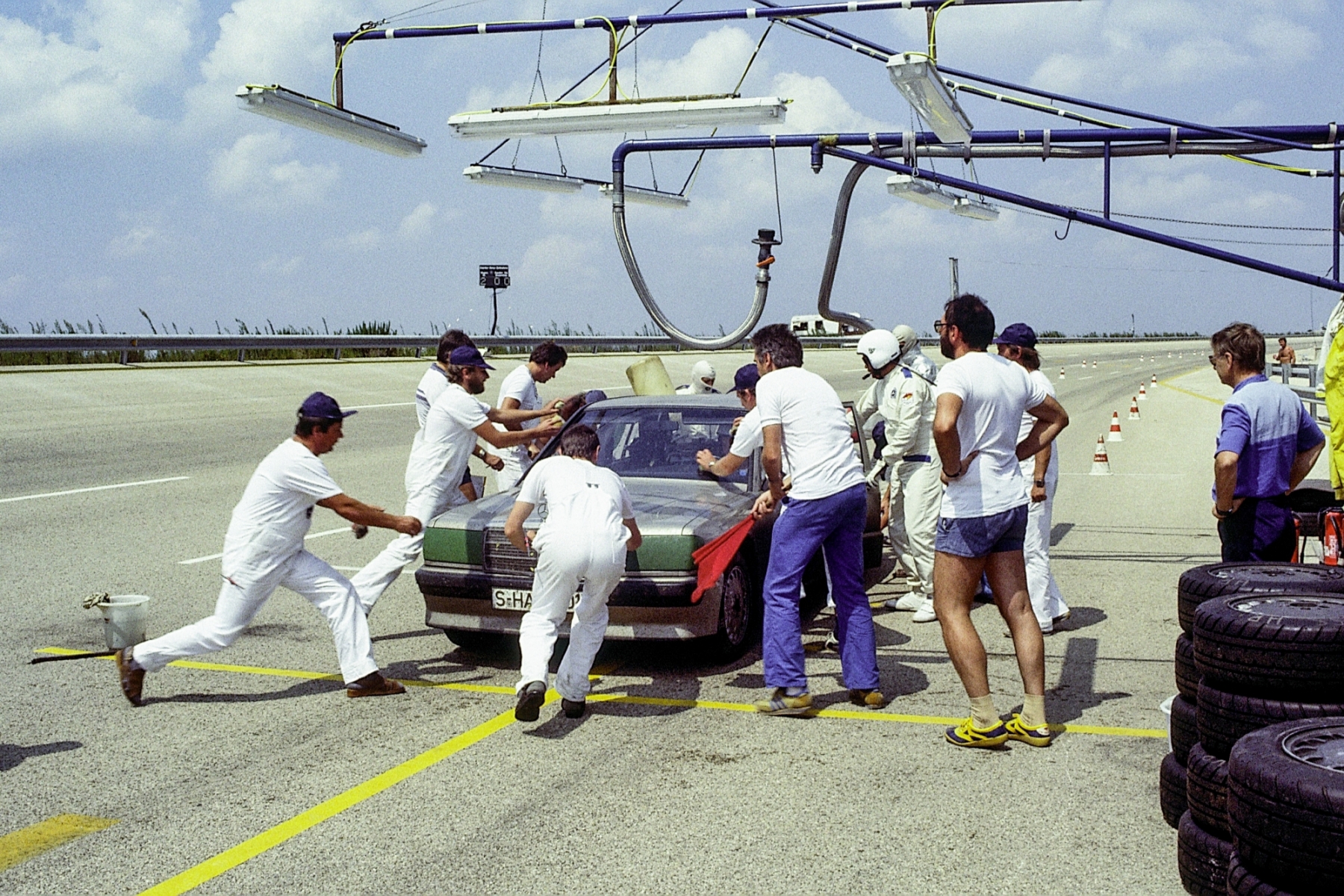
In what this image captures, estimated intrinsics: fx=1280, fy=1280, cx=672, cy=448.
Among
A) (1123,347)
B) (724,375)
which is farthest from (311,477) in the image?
(1123,347)

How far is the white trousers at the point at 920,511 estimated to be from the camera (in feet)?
27.4

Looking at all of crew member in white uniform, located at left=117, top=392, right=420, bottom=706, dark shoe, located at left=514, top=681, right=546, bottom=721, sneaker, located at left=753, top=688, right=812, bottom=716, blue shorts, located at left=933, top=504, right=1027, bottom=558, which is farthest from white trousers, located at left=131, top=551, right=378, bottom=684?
blue shorts, located at left=933, top=504, right=1027, bottom=558

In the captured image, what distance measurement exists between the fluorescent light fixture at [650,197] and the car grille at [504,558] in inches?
200

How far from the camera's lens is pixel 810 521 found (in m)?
6.12

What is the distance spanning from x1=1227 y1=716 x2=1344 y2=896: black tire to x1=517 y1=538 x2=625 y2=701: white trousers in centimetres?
313

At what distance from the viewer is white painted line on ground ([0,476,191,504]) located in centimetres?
1322

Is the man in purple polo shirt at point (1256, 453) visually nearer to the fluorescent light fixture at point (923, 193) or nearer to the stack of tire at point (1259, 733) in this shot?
the stack of tire at point (1259, 733)

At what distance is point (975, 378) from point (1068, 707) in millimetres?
1749

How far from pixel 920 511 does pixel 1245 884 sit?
5303 millimetres

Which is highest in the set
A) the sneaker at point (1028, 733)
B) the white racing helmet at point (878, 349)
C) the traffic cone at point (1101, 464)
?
the white racing helmet at point (878, 349)

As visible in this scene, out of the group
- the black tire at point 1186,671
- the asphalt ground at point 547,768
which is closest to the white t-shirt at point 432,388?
the asphalt ground at point 547,768

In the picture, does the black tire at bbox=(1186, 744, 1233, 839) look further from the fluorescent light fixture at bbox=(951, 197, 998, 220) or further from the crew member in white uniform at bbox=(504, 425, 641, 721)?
the fluorescent light fixture at bbox=(951, 197, 998, 220)

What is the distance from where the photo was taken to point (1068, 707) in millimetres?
6113

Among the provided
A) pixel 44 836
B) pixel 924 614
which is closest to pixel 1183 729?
pixel 924 614
